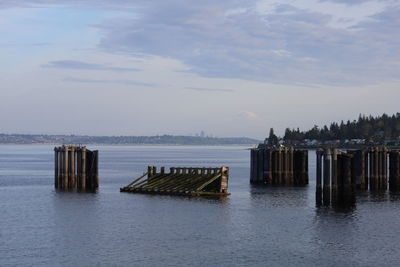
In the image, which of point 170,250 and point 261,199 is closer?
point 170,250

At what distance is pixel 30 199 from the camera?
6769cm

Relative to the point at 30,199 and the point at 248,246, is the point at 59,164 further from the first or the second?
the point at 248,246

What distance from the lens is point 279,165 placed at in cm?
8331

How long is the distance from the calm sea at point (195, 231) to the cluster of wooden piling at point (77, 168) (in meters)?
6.67

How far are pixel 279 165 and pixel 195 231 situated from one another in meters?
38.8

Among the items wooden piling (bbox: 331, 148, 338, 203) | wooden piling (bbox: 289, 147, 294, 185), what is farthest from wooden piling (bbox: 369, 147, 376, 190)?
wooden piling (bbox: 331, 148, 338, 203)

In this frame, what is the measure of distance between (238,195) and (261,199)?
4701 mm

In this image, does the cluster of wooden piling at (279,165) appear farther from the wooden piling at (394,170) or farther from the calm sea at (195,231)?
the calm sea at (195,231)

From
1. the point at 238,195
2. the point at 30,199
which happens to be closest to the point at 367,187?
the point at 238,195

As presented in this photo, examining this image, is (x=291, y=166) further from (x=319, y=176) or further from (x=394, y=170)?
(x=319, y=176)

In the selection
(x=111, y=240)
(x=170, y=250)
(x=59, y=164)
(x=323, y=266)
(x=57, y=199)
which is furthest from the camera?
(x=59, y=164)

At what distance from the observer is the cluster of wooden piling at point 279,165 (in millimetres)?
83250

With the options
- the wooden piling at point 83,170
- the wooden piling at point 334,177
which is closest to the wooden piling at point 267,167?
the wooden piling at point 83,170

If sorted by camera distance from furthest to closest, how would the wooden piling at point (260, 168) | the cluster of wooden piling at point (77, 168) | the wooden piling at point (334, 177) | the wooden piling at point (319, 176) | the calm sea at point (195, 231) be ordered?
the wooden piling at point (260, 168), the cluster of wooden piling at point (77, 168), the wooden piling at point (319, 176), the wooden piling at point (334, 177), the calm sea at point (195, 231)
